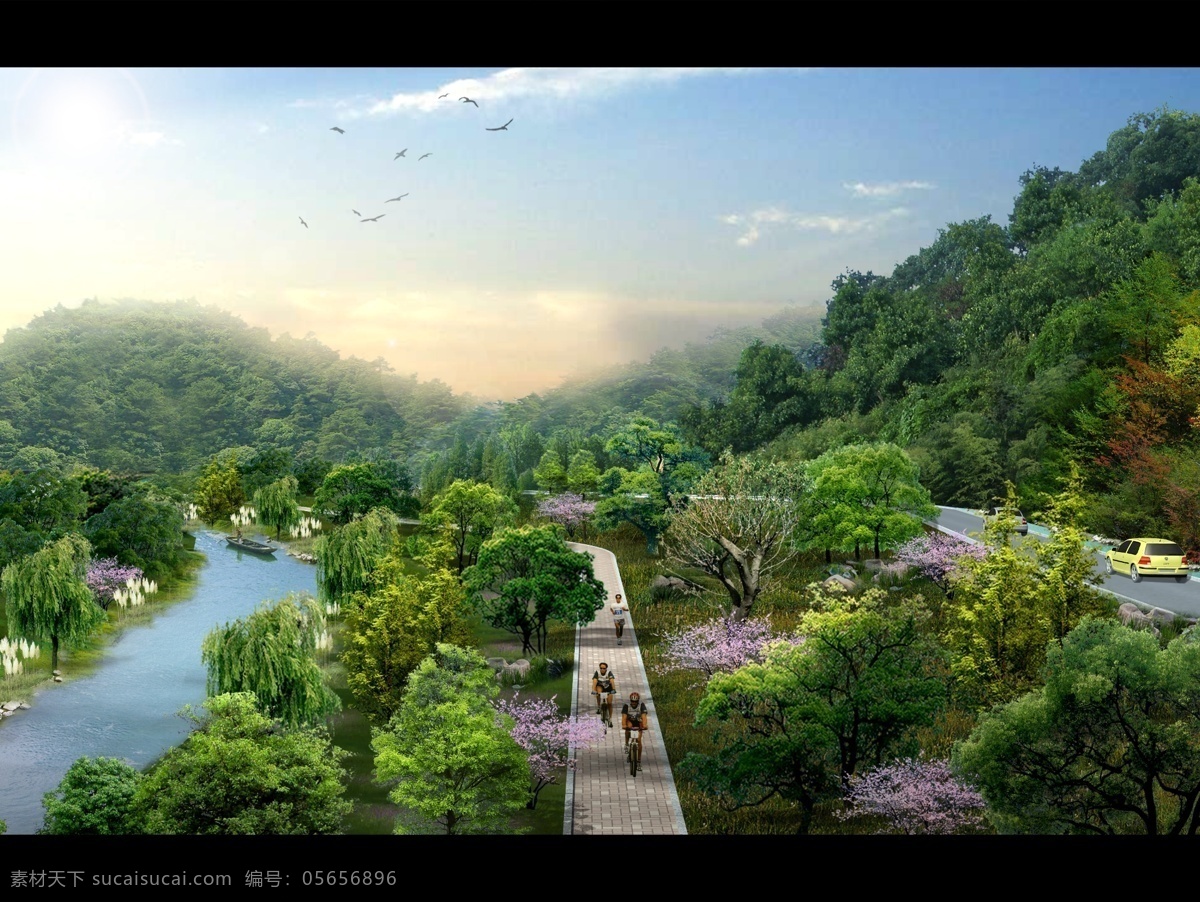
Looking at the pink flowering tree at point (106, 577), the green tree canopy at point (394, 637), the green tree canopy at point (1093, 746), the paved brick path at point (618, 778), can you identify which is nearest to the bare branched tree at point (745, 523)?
the paved brick path at point (618, 778)

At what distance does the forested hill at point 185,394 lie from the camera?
1309cm

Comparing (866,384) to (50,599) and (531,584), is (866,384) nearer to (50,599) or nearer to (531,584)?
(531,584)

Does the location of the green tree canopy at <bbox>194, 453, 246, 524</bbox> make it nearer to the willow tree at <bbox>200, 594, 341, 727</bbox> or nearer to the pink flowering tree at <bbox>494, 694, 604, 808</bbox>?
the willow tree at <bbox>200, 594, 341, 727</bbox>

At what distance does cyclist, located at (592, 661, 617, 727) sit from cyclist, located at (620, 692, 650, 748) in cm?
16

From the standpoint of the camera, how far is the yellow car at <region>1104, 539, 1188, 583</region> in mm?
10031

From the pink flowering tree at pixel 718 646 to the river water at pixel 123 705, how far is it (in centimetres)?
396

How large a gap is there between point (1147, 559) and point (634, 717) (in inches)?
202

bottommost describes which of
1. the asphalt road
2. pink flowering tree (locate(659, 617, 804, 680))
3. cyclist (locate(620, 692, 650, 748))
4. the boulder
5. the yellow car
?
cyclist (locate(620, 692, 650, 748))

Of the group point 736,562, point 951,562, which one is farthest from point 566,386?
point 951,562

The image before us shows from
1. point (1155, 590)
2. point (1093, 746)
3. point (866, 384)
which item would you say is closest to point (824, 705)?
point (1093, 746)

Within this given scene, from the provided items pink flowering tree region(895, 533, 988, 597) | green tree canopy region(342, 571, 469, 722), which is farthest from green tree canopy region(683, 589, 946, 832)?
green tree canopy region(342, 571, 469, 722)

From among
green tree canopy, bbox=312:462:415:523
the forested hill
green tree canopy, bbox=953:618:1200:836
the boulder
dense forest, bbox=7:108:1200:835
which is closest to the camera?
green tree canopy, bbox=953:618:1200:836

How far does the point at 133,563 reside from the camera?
41.6 feet
